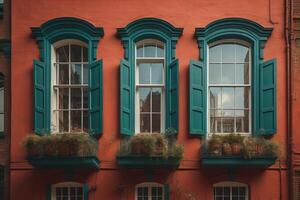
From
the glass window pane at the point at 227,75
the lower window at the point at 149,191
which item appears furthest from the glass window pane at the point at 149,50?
the lower window at the point at 149,191

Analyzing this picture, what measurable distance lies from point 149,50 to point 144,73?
615 millimetres

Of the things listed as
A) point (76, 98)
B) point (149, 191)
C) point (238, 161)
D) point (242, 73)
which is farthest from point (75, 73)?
point (238, 161)

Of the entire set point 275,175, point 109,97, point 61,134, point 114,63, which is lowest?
point 275,175

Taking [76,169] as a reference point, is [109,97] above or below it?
above

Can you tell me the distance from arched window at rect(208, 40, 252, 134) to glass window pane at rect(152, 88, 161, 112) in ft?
4.17

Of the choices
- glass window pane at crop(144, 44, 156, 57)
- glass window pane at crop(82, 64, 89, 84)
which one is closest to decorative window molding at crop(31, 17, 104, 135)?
glass window pane at crop(82, 64, 89, 84)

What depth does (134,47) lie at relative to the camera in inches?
550

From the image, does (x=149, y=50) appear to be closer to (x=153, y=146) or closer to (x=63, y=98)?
(x=63, y=98)

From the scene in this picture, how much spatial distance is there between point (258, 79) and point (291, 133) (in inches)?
61.4

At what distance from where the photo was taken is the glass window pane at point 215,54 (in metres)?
14.1

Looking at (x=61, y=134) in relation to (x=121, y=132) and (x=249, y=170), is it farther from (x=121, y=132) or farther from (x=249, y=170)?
(x=249, y=170)

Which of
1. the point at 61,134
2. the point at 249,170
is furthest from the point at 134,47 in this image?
the point at 249,170

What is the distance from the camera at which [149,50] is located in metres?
14.2

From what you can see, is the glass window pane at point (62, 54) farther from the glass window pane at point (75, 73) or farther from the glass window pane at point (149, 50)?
the glass window pane at point (149, 50)
